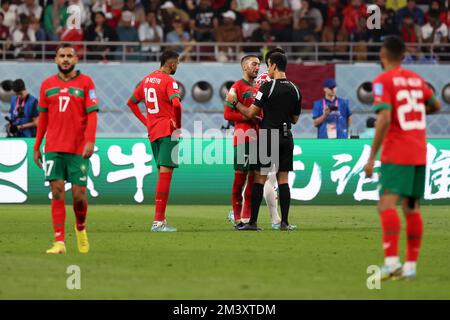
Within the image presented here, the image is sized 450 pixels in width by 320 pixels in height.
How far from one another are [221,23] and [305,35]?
2.16m

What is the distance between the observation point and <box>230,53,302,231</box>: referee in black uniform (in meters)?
16.2

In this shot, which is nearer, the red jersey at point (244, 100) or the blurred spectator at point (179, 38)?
the red jersey at point (244, 100)

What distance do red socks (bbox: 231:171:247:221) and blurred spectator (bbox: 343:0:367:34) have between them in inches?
599

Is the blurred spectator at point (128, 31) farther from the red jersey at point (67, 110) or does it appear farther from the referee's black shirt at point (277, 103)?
the red jersey at point (67, 110)

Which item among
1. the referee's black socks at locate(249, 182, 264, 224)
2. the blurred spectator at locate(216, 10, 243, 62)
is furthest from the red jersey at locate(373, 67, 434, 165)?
the blurred spectator at locate(216, 10, 243, 62)

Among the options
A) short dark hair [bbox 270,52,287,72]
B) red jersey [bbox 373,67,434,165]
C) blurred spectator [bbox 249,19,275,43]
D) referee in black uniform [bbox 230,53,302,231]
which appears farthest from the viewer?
blurred spectator [bbox 249,19,275,43]

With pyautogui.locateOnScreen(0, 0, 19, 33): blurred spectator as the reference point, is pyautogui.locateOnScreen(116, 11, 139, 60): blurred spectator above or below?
below

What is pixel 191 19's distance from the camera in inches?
1255

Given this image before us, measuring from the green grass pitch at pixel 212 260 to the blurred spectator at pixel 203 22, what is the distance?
12.8 metres

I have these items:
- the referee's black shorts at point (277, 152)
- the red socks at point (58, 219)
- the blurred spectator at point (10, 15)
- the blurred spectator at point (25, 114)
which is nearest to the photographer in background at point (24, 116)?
the blurred spectator at point (25, 114)

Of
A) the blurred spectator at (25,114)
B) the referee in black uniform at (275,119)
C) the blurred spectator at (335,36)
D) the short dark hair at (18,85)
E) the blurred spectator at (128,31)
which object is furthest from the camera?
the blurred spectator at (335,36)

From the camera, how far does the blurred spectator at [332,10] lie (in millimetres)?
32125

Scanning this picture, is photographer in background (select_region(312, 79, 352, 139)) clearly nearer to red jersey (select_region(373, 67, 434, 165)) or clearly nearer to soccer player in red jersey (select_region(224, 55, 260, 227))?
soccer player in red jersey (select_region(224, 55, 260, 227))

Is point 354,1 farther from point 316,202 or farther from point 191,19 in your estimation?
point 316,202
